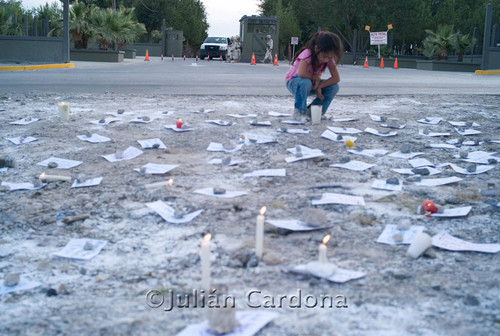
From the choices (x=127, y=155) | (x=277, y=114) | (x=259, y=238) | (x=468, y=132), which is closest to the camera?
(x=259, y=238)

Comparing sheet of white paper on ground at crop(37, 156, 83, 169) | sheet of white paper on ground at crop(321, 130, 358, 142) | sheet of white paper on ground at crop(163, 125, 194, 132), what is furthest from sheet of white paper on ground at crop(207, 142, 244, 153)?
sheet of white paper on ground at crop(37, 156, 83, 169)

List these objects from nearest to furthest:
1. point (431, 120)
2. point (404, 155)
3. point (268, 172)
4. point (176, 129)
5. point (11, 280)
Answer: point (11, 280) < point (268, 172) < point (404, 155) < point (176, 129) < point (431, 120)

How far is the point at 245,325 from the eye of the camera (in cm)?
184

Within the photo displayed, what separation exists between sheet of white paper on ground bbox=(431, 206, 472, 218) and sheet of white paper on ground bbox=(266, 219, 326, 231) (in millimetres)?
732

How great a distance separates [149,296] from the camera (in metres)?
2.10

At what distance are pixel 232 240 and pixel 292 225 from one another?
35 centimetres

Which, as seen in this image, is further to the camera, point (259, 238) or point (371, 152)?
point (371, 152)

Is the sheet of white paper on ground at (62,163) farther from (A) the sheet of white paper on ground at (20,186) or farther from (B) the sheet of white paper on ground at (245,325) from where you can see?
(B) the sheet of white paper on ground at (245,325)

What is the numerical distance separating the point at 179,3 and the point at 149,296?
52.0m

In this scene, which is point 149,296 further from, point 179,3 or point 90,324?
point 179,3

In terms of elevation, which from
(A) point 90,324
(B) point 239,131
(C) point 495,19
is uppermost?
(C) point 495,19

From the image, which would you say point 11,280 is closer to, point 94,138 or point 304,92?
point 94,138

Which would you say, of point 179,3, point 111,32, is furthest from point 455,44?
point 179,3

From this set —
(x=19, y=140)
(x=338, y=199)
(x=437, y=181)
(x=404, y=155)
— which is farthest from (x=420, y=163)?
(x=19, y=140)
